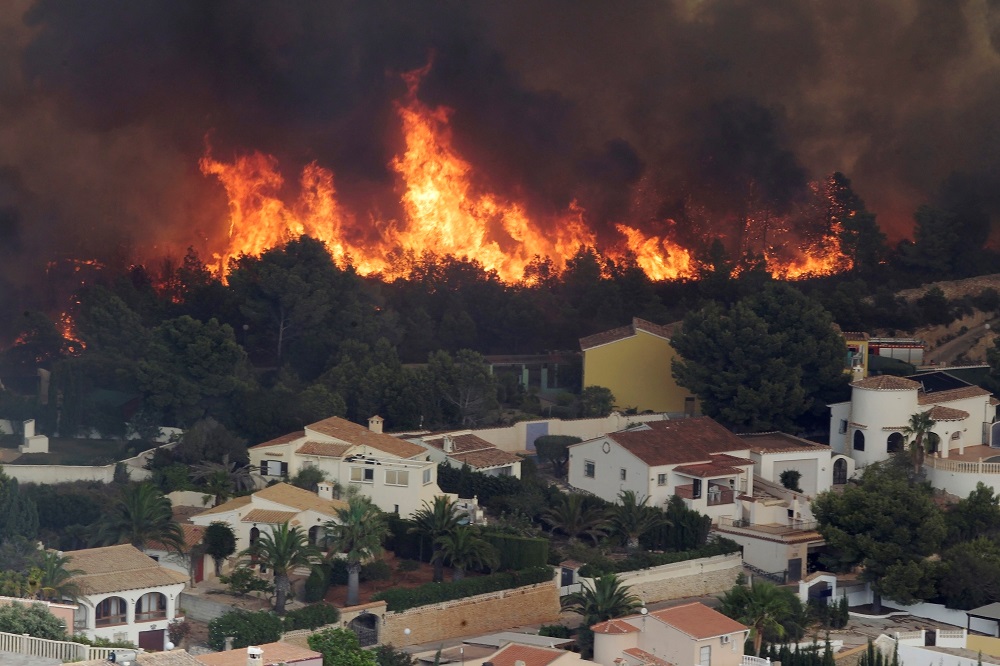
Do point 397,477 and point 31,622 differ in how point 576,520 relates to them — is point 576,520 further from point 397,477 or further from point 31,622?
point 31,622

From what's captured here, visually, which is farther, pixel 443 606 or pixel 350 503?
pixel 350 503

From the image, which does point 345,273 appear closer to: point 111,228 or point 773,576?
point 111,228

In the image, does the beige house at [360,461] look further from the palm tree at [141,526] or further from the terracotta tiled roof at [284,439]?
the palm tree at [141,526]

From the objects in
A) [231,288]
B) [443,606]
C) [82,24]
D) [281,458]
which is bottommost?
[443,606]

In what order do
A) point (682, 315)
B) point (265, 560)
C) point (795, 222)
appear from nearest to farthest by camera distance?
1. point (265, 560)
2. point (682, 315)
3. point (795, 222)

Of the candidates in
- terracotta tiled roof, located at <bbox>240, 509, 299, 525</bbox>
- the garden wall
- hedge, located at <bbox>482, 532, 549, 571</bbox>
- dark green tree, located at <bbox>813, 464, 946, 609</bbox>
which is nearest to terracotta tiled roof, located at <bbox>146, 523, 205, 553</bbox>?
terracotta tiled roof, located at <bbox>240, 509, 299, 525</bbox>

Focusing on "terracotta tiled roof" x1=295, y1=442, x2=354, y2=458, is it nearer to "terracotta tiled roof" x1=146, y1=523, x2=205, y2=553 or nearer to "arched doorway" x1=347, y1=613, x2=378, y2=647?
"terracotta tiled roof" x1=146, y1=523, x2=205, y2=553

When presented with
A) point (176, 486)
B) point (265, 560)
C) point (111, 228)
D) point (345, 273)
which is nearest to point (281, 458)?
point (176, 486)

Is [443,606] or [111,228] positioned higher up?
[111,228]
